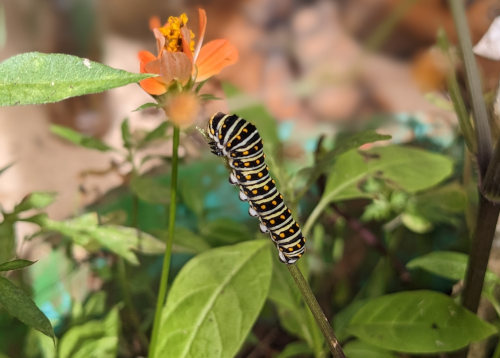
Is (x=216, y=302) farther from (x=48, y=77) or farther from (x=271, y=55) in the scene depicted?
(x=271, y=55)

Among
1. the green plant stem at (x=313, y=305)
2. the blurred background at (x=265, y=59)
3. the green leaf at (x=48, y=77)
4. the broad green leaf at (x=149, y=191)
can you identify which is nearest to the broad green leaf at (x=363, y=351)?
the green plant stem at (x=313, y=305)

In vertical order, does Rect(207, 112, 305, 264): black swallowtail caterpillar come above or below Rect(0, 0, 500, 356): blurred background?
below

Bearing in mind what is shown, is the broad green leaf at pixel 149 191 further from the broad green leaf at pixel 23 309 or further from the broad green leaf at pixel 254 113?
the broad green leaf at pixel 23 309

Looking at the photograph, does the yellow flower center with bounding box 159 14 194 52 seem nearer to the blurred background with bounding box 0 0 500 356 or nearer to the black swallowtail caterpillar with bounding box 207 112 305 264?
the black swallowtail caterpillar with bounding box 207 112 305 264

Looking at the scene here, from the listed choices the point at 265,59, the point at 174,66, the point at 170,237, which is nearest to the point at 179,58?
the point at 174,66

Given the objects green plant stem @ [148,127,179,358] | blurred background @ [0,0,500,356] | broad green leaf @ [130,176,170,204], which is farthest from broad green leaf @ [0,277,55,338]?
blurred background @ [0,0,500,356]

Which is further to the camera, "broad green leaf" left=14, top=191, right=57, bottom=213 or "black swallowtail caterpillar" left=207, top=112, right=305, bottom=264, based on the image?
"broad green leaf" left=14, top=191, right=57, bottom=213
